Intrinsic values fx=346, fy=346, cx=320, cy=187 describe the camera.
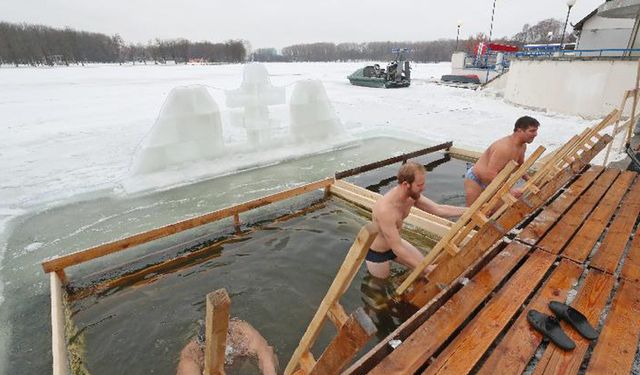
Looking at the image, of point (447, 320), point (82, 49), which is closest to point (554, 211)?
point (447, 320)

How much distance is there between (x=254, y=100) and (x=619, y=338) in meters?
8.34

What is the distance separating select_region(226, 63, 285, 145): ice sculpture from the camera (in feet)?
29.5

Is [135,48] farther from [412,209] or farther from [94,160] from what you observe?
[412,209]

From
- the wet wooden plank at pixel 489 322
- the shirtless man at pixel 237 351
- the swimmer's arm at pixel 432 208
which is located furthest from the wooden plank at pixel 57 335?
the swimmer's arm at pixel 432 208

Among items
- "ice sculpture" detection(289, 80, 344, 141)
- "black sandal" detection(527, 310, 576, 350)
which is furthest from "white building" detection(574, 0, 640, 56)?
"black sandal" detection(527, 310, 576, 350)

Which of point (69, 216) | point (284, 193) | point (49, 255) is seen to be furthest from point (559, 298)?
point (69, 216)

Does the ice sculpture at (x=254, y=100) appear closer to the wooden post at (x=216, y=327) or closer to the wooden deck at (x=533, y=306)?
the wooden deck at (x=533, y=306)

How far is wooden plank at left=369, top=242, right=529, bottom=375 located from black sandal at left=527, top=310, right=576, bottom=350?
0.34 m

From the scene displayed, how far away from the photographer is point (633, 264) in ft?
9.95

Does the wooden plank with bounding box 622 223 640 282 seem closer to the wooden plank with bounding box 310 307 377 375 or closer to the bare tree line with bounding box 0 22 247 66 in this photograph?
the wooden plank with bounding box 310 307 377 375

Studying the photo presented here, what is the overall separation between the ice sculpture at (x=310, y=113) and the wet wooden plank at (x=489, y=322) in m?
7.57

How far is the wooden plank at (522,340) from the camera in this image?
6.75 ft

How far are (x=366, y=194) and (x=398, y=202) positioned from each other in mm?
2614

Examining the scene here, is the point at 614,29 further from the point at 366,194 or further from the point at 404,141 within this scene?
the point at 366,194
